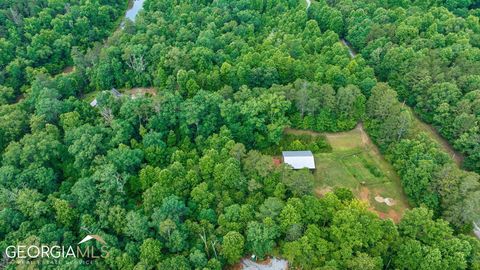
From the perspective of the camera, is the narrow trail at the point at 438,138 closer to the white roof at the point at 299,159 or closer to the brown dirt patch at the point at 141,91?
the white roof at the point at 299,159

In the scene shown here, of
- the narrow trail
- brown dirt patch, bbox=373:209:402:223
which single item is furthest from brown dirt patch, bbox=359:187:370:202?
the narrow trail

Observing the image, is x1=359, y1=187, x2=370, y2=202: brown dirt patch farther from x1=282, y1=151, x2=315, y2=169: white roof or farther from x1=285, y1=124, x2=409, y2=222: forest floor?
x1=282, y1=151, x2=315, y2=169: white roof

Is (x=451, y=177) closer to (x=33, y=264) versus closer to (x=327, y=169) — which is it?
(x=327, y=169)

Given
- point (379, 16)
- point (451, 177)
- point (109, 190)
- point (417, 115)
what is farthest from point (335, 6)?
point (109, 190)

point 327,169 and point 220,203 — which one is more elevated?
point 220,203

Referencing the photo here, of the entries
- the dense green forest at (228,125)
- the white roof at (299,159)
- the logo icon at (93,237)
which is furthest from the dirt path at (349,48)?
the logo icon at (93,237)

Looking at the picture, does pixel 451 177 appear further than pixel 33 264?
Yes
